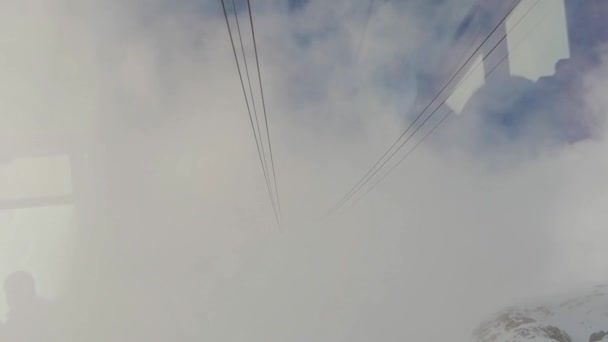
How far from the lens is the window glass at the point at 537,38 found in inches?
108

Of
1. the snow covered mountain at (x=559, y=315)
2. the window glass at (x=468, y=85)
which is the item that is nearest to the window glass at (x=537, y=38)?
the window glass at (x=468, y=85)

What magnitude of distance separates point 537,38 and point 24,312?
3.69 meters

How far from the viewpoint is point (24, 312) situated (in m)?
2.47

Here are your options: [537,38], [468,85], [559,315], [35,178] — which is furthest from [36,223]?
[559,315]

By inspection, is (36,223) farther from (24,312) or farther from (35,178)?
(24,312)

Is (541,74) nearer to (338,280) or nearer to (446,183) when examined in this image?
(446,183)

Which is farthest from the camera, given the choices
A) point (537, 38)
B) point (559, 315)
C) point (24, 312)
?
point (559, 315)

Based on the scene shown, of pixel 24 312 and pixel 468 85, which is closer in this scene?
pixel 24 312

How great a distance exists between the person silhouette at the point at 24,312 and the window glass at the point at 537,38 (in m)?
3.37

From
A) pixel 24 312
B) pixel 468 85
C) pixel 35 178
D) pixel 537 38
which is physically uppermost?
pixel 537 38

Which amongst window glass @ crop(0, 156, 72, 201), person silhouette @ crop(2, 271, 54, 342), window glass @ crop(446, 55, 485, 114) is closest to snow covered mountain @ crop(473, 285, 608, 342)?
window glass @ crop(446, 55, 485, 114)

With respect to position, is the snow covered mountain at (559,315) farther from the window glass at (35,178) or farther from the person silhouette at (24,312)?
the window glass at (35,178)

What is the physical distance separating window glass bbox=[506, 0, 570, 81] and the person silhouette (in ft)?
11.1

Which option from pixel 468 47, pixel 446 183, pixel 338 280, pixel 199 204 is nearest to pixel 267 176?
pixel 199 204
